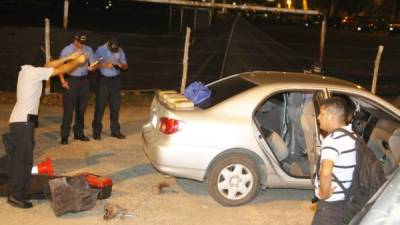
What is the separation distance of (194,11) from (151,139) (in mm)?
7694

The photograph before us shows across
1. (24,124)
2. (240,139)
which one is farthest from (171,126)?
(24,124)

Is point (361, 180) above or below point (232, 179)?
above

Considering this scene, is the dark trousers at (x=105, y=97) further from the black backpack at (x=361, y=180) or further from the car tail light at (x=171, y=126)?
the black backpack at (x=361, y=180)

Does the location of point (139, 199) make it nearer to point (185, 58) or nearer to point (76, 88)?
point (76, 88)

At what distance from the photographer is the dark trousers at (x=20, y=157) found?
20.4 ft

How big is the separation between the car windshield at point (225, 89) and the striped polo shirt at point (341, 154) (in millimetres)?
2812

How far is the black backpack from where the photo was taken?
13.1ft

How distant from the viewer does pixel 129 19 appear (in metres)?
35.1

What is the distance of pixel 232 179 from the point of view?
670 cm

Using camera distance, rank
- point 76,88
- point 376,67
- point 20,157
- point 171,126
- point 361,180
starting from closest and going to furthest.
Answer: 1. point 361,180
2. point 20,157
3. point 171,126
4. point 76,88
5. point 376,67

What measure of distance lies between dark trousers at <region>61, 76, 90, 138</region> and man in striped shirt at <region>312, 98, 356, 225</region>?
542cm

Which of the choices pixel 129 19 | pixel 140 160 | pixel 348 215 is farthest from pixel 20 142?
pixel 129 19

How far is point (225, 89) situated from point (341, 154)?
330cm

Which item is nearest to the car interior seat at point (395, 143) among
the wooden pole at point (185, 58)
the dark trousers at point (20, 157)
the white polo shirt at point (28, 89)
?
the white polo shirt at point (28, 89)
